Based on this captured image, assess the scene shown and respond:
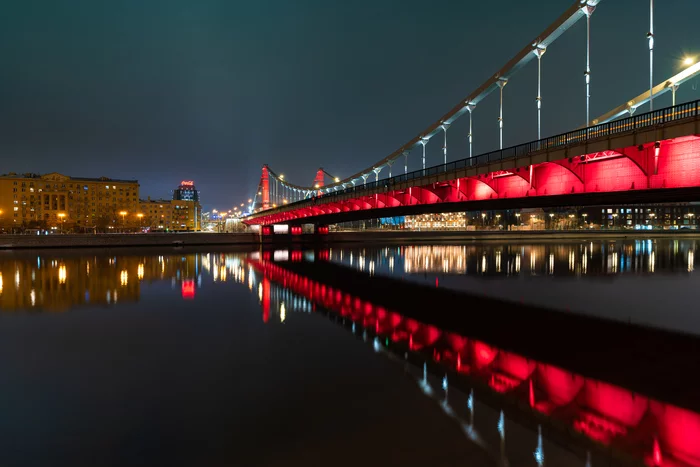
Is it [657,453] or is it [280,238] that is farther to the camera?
[280,238]

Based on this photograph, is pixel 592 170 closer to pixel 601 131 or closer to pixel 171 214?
pixel 601 131

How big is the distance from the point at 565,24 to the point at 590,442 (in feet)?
81.8

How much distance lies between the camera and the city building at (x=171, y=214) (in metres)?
159

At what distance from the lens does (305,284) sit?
23.9 metres

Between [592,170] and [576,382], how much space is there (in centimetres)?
1179

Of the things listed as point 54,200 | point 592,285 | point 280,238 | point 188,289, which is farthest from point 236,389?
point 54,200

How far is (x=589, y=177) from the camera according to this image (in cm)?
1703

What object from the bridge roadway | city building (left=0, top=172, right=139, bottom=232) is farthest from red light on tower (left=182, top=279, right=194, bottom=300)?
city building (left=0, top=172, right=139, bottom=232)

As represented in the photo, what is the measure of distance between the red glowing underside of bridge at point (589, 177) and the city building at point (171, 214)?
14780 cm

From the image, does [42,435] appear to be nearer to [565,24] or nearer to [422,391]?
[422,391]

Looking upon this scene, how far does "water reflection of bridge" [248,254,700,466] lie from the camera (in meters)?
6.11

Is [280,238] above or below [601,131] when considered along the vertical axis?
below

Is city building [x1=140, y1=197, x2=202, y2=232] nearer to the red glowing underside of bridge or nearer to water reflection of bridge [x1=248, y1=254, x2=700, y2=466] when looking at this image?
the red glowing underside of bridge

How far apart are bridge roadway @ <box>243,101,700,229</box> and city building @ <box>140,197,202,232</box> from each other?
148 meters
